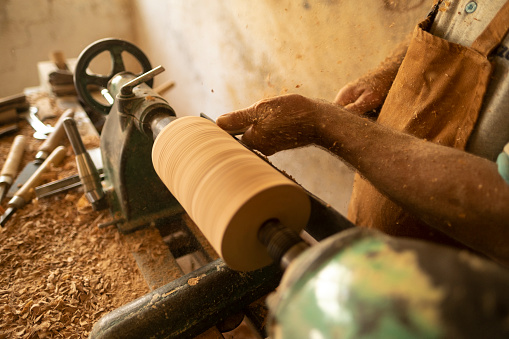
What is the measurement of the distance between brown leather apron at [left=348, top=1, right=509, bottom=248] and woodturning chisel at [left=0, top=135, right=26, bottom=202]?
1809 millimetres

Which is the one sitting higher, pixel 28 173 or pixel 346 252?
pixel 346 252

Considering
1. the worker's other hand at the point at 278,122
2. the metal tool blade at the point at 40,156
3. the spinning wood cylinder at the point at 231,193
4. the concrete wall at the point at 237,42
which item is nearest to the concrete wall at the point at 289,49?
the concrete wall at the point at 237,42

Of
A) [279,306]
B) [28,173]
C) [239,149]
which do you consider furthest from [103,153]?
[279,306]

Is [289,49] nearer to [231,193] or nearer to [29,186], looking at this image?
[231,193]

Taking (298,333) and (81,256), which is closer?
(298,333)

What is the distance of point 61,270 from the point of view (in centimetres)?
117

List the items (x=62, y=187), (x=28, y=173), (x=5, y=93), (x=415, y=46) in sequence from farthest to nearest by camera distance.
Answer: (x=5, y=93)
(x=28, y=173)
(x=62, y=187)
(x=415, y=46)

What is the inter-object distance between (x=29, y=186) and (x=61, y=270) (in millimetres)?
645

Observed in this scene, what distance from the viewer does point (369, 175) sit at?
79 cm

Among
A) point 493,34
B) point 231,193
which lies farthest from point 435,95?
point 231,193

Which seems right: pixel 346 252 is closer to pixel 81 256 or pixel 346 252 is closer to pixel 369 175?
pixel 369 175

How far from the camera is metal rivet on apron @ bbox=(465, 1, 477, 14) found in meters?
0.81

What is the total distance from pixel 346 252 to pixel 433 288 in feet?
0.29

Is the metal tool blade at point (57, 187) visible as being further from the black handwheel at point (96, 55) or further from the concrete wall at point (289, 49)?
the concrete wall at point (289, 49)
